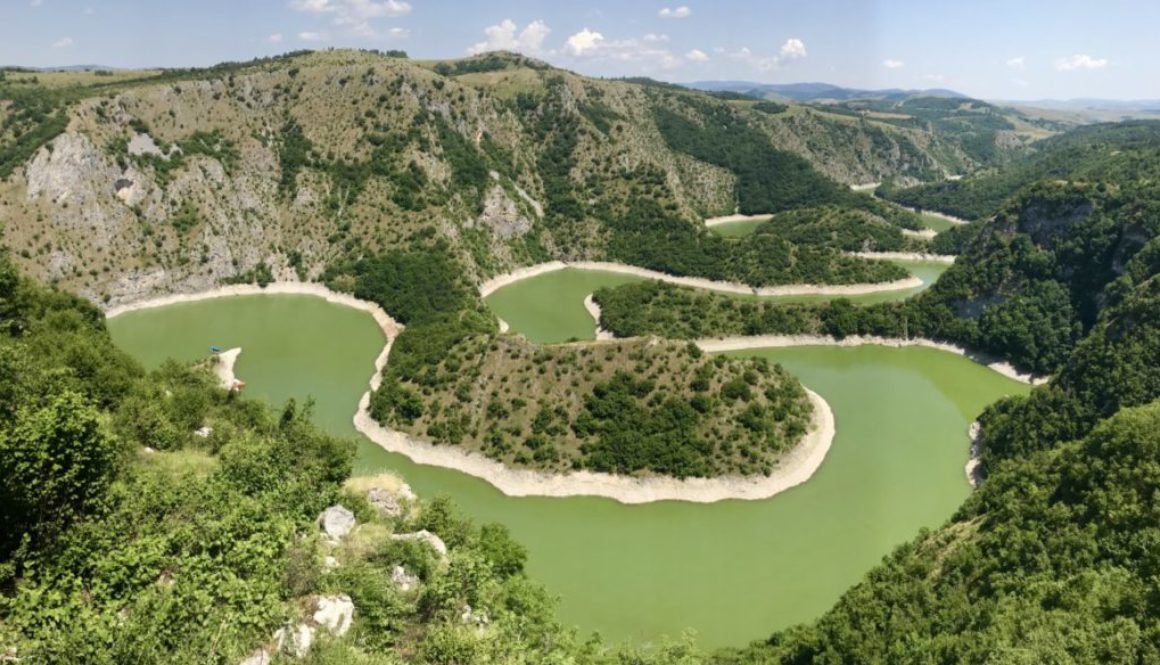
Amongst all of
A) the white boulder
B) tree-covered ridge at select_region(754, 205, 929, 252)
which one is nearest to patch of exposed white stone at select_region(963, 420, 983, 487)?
the white boulder

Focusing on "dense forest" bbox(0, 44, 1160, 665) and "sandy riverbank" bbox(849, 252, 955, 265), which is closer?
"dense forest" bbox(0, 44, 1160, 665)

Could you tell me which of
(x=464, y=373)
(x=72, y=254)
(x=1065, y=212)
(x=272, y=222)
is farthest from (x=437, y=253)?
(x=1065, y=212)

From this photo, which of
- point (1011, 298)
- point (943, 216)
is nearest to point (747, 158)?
point (943, 216)

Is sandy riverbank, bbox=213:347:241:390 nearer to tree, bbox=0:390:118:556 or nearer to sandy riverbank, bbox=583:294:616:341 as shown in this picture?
sandy riverbank, bbox=583:294:616:341

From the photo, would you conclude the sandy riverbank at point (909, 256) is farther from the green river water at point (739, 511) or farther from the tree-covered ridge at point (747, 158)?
the green river water at point (739, 511)

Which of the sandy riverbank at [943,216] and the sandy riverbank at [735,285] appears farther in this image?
the sandy riverbank at [943,216]

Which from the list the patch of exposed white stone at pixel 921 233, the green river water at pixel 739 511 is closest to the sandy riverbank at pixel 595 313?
the green river water at pixel 739 511
